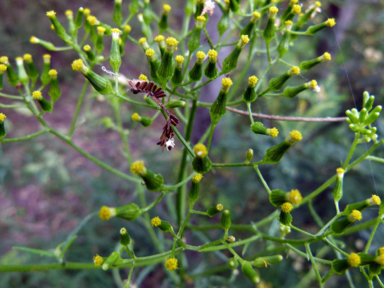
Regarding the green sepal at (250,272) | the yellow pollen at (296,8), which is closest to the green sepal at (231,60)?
the yellow pollen at (296,8)

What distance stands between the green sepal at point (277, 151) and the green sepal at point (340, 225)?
1.05 feet

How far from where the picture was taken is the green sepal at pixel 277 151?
0.97 meters

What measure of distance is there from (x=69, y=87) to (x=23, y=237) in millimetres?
2548

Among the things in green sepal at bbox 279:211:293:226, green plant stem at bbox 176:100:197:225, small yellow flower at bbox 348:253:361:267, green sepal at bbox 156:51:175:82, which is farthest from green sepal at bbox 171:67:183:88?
small yellow flower at bbox 348:253:361:267

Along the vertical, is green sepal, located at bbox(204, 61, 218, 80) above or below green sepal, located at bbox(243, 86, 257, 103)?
above

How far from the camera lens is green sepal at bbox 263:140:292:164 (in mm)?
966

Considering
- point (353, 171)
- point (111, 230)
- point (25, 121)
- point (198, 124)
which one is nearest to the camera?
point (353, 171)

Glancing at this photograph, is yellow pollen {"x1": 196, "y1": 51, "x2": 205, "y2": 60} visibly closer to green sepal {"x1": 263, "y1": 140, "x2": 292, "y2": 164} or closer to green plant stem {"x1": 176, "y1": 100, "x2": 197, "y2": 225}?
green plant stem {"x1": 176, "y1": 100, "x2": 197, "y2": 225}

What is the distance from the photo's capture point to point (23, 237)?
3.55 metres

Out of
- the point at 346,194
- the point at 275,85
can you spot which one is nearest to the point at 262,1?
the point at 275,85

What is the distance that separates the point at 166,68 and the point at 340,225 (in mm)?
861

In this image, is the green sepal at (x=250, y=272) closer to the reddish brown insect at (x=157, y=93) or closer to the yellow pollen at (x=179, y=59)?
the reddish brown insect at (x=157, y=93)

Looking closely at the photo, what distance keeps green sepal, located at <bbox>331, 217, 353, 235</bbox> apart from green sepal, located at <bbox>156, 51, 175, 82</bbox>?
0.83 m

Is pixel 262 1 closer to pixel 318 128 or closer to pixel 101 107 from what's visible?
pixel 318 128
